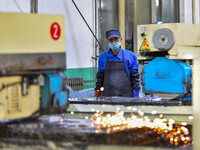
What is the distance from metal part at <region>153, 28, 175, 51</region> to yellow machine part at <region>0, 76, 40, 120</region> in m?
2.39

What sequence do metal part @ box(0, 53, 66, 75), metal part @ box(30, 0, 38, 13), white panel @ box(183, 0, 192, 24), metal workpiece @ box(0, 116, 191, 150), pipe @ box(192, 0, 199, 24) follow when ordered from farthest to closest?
pipe @ box(192, 0, 199, 24)
white panel @ box(183, 0, 192, 24)
metal part @ box(30, 0, 38, 13)
metal workpiece @ box(0, 116, 191, 150)
metal part @ box(0, 53, 66, 75)

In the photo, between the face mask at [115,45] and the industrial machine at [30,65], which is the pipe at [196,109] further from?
the face mask at [115,45]

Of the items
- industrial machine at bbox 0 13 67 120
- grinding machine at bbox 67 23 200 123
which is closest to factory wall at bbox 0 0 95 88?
grinding machine at bbox 67 23 200 123

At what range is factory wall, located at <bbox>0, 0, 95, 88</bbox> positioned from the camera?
4.60m

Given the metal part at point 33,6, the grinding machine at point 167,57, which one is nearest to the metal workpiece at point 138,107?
the grinding machine at point 167,57

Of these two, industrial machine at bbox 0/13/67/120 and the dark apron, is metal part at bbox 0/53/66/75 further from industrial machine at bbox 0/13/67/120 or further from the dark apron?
the dark apron

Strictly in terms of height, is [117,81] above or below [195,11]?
below

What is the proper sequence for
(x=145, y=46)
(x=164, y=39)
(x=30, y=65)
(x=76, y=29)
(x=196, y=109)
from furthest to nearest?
(x=76, y=29) → (x=145, y=46) → (x=164, y=39) → (x=196, y=109) → (x=30, y=65)

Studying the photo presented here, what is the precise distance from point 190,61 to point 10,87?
116 inches

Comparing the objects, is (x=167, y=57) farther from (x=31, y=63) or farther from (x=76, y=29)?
(x=31, y=63)

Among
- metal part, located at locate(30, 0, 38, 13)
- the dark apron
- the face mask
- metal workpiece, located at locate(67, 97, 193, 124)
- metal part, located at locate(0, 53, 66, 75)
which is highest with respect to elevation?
metal part, located at locate(30, 0, 38, 13)

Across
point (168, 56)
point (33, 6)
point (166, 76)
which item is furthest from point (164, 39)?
point (33, 6)

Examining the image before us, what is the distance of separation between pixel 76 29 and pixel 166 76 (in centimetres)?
217

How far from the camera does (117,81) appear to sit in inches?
132
